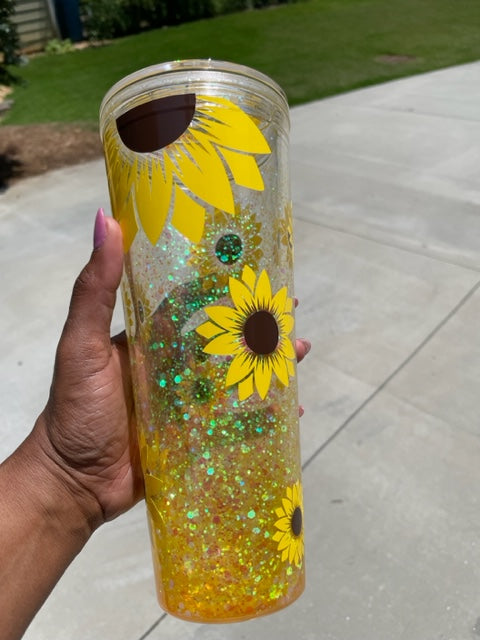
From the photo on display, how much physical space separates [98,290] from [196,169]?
1.35ft

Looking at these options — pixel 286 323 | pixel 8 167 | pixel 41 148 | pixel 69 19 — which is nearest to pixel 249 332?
pixel 286 323

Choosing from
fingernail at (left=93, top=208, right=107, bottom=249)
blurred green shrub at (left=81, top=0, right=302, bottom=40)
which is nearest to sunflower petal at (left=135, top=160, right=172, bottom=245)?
fingernail at (left=93, top=208, right=107, bottom=249)

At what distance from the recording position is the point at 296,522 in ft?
5.07

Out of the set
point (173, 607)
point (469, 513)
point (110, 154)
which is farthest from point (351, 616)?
point (110, 154)

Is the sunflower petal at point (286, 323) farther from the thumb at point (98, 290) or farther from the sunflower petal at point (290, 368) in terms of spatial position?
the thumb at point (98, 290)

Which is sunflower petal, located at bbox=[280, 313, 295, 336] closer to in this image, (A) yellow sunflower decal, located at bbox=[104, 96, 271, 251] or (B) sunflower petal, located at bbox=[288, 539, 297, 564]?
(A) yellow sunflower decal, located at bbox=[104, 96, 271, 251]

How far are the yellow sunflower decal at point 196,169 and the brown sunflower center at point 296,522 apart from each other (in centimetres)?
72

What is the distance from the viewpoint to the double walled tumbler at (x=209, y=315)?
4.41ft

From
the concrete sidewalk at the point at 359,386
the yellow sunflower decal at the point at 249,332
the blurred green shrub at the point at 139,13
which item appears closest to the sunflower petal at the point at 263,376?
the yellow sunflower decal at the point at 249,332

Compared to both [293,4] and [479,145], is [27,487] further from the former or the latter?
[293,4]

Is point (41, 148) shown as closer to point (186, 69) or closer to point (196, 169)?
point (186, 69)

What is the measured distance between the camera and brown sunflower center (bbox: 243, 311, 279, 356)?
141 centimetres

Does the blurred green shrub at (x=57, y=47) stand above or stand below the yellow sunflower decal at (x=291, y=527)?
below

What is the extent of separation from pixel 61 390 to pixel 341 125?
19.9 feet
